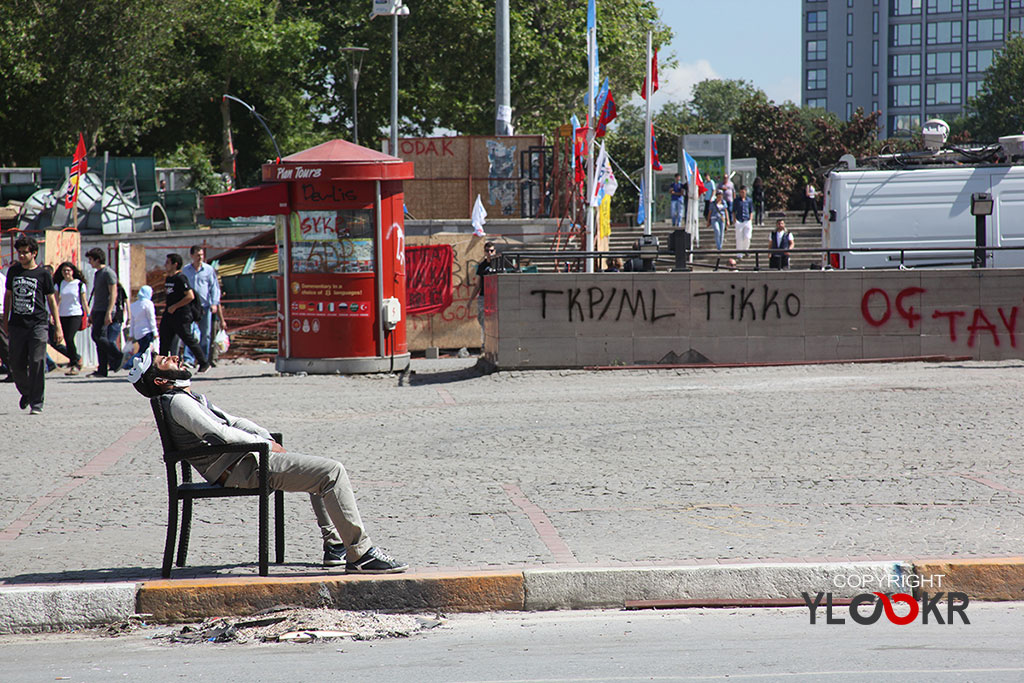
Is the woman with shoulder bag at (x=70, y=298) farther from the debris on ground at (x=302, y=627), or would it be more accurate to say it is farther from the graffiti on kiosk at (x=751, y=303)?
the debris on ground at (x=302, y=627)

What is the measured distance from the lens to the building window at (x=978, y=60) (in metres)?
121

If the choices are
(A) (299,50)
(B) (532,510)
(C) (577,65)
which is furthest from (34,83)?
(B) (532,510)

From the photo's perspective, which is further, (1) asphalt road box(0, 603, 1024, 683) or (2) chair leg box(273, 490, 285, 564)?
(2) chair leg box(273, 490, 285, 564)

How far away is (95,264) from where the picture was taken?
51.7 feet

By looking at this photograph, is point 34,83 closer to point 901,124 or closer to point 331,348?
point 331,348

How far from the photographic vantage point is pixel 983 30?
120 meters

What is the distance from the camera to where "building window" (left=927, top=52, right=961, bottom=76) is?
122000 mm

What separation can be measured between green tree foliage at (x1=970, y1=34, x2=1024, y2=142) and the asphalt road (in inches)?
3341

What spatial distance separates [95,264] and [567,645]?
1262 cm

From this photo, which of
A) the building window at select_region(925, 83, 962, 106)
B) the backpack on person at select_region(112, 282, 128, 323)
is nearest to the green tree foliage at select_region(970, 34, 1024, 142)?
the building window at select_region(925, 83, 962, 106)

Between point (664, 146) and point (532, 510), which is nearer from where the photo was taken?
point (532, 510)

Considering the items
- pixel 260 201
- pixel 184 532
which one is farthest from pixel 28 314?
pixel 184 532

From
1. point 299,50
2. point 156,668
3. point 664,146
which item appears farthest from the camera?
point 664,146

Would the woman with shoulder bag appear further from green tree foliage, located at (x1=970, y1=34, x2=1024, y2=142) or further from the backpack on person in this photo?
green tree foliage, located at (x1=970, y1=34, x2=1024, y2=142)
